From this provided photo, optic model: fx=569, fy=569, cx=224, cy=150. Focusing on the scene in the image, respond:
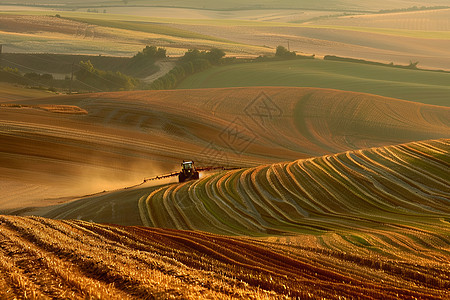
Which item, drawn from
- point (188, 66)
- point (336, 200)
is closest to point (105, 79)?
point (188, 66)

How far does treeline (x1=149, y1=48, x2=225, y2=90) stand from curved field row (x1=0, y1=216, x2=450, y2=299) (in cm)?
7801

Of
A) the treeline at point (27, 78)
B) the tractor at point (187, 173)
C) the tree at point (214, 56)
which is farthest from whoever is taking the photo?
the tree at point (214, 56)

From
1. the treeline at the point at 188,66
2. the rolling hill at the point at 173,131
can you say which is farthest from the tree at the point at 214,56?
the rolling hill at the point at 173,131

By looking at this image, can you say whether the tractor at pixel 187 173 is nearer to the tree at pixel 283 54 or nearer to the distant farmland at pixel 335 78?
the distant farmland at pixel 335 78

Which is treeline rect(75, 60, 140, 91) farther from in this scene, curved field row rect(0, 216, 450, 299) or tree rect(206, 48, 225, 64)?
curved field row rect(0, 216, 450, 299)

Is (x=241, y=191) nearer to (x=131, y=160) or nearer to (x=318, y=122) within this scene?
(x=131, y=160)

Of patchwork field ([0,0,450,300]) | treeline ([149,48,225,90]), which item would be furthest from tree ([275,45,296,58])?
patchwork field ([0,0,450,300])

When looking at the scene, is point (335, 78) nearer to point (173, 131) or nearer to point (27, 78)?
point (27, 78)

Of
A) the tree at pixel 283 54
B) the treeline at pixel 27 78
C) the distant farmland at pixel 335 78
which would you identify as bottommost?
the treeline at pixel 27 78

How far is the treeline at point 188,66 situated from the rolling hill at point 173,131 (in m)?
24.4

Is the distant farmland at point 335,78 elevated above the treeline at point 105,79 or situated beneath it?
elevated above

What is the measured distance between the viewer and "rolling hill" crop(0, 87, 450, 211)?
40688mm

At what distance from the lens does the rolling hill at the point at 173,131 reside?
40.7 metres

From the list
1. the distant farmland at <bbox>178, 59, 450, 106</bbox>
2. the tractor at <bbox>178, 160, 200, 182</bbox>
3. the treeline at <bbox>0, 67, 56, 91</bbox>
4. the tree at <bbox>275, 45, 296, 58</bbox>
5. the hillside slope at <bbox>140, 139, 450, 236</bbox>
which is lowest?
the treeline at <bbox>0, 67, 56, 91</bbox>
